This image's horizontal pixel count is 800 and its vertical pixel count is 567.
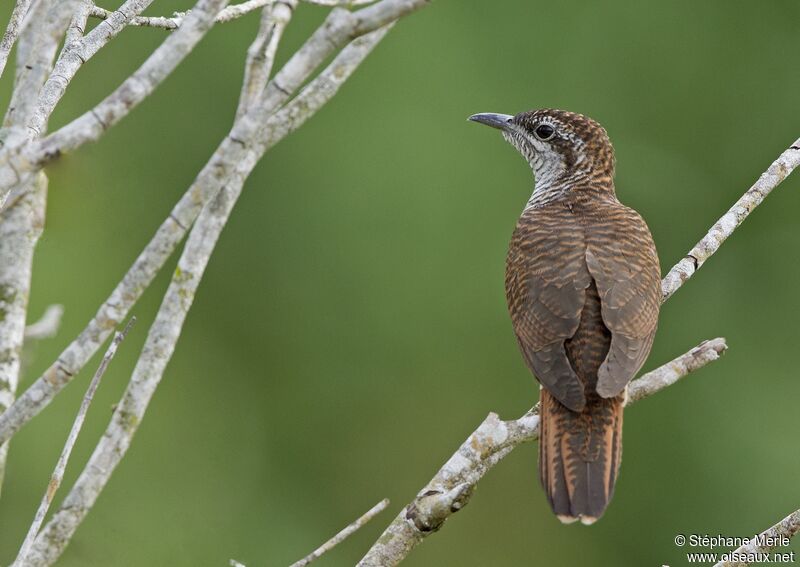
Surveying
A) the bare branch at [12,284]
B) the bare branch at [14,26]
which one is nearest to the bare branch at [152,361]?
the bare branch at [12,284]

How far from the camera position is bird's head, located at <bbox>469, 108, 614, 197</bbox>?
526 cm

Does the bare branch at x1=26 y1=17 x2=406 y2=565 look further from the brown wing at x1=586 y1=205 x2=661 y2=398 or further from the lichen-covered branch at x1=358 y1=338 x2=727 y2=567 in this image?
the brown wing at x1=586 y1=205 x2=661 y2=398

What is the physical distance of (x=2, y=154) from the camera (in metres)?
2.27

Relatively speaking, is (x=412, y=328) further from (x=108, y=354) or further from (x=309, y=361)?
(x=108, y=354)

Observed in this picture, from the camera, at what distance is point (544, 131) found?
5.36m

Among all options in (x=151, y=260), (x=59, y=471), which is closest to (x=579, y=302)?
(x=59, y=471)

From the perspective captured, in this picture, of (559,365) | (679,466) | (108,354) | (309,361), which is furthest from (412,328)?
(108,354)

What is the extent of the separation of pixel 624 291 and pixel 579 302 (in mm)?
170

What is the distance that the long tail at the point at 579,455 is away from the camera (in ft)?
11.8

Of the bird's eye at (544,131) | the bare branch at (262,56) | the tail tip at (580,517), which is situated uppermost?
the bare branch at (262,56)

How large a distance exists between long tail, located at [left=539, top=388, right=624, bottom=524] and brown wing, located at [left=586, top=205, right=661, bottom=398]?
0.35ft

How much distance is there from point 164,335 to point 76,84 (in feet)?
19.7

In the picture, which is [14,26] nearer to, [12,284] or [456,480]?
[12,284]

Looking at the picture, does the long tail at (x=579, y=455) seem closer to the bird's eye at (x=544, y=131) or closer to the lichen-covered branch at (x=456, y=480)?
the lichen-covered branch at (x=456, y=480)
